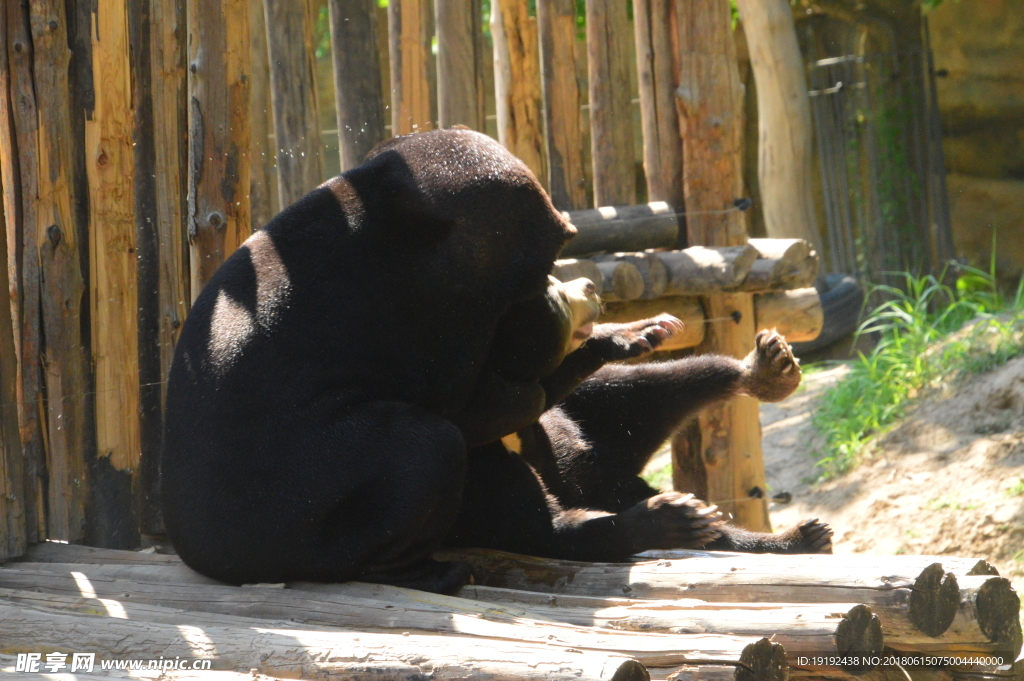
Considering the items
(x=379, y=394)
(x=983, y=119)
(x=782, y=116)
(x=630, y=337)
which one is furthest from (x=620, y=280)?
(x=983, y=119)

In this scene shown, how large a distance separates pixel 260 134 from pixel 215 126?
6.20 feet

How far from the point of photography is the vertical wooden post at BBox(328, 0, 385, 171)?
4453mm

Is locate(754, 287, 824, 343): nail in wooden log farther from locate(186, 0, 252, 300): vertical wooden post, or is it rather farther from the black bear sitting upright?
locate(186, 0, 252, 300): vertical wooden post

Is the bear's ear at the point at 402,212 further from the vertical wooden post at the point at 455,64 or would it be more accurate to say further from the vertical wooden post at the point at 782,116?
the vertical wooden post at the point at 782,116

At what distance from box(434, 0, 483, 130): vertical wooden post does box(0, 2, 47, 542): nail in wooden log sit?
1.87 metres

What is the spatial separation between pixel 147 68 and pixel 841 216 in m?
8.37

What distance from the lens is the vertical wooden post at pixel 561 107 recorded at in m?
4.75

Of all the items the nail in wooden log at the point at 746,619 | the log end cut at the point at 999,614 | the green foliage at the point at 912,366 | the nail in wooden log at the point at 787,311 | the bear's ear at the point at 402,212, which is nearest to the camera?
the nail in wooden log at the point at 746,619

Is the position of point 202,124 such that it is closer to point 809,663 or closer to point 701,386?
point 701,386

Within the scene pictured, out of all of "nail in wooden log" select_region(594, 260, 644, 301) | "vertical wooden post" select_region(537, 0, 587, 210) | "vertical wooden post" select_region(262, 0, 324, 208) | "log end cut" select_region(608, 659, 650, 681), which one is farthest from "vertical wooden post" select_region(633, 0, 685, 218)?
"log end cut" select_region(608, 659, 650, 681)

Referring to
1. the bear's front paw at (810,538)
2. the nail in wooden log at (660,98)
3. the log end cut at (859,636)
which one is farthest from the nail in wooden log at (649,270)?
the log end cut at (859,636)

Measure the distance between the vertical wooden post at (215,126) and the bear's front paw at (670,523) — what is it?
5.57 ft

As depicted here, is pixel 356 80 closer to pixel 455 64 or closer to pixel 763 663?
pixel 455 64

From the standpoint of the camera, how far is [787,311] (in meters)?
4.66
